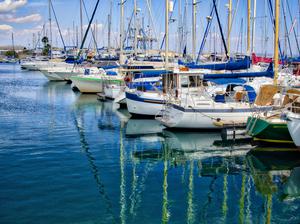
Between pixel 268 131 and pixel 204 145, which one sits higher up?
pixel 268 131

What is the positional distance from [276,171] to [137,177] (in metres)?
5.72

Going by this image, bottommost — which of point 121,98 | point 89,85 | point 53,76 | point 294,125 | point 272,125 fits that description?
point 272,125

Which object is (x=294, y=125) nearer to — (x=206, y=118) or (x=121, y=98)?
(x=206, y=118)

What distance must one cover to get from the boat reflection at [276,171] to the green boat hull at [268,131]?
22.7 inches

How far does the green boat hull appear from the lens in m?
19.2

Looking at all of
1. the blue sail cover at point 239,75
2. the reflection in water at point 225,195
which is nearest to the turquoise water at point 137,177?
the reflection in water at point 225,195

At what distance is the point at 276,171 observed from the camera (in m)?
16.7

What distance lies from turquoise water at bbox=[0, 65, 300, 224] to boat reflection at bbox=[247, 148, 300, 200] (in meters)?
0.04

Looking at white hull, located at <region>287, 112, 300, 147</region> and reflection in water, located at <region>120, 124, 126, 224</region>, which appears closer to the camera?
reflection in water, located at <region>120, 124, 126, 224</region>

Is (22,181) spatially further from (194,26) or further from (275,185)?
(194,26)

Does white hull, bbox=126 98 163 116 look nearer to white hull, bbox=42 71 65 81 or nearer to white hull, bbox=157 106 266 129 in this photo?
white hull, bbox=157 106 266 129

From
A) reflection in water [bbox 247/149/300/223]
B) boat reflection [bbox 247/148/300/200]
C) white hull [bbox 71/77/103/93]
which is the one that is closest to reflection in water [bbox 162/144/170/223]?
reflection in water [bbox 247/149/300/223]

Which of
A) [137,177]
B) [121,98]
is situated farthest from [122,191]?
[121,98]

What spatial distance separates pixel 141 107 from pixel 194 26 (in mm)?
10775
